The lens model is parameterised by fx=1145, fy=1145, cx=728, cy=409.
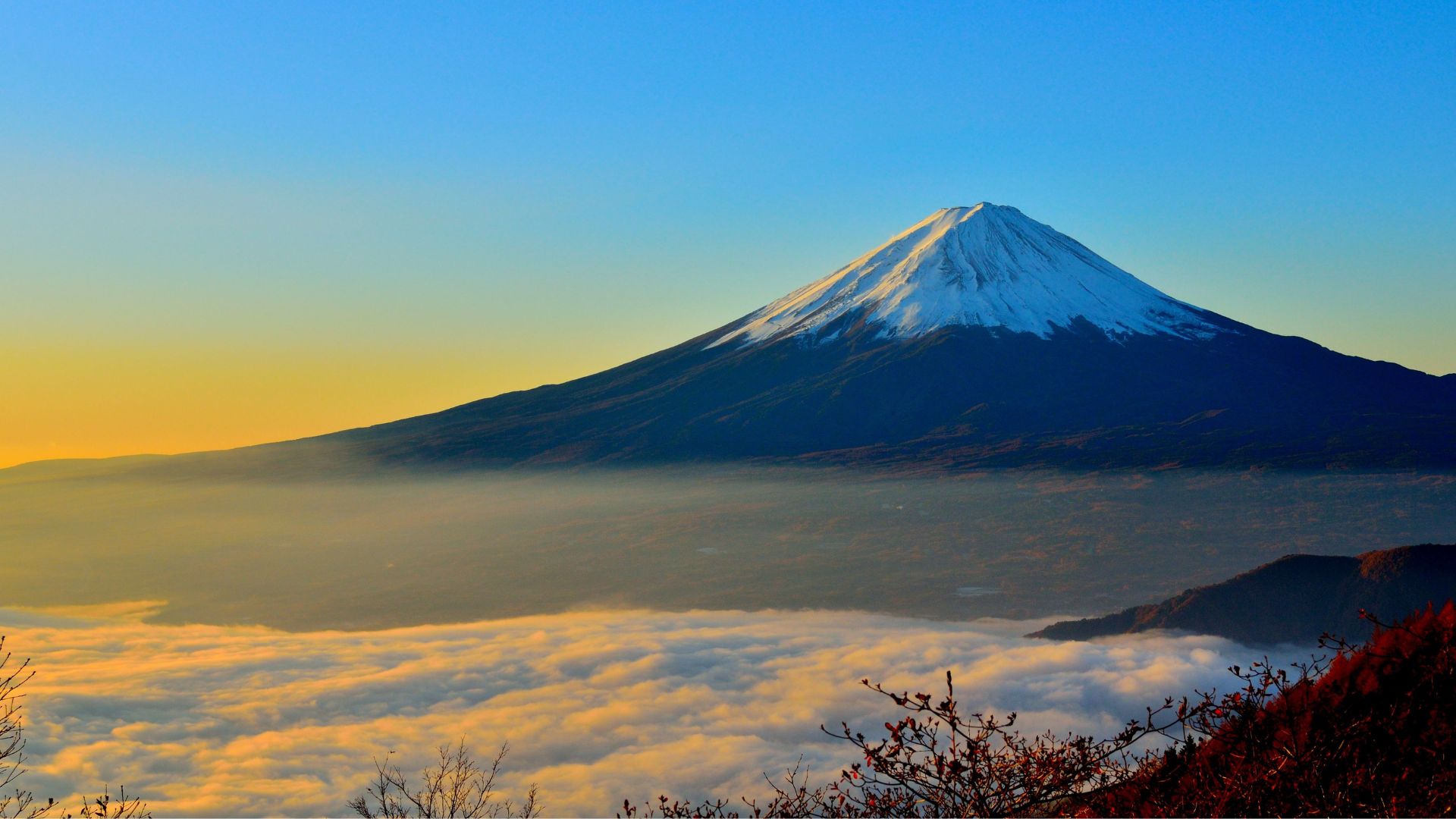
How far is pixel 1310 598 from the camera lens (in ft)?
340

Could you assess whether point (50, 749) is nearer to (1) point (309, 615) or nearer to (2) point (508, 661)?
(2) point (508, 661)

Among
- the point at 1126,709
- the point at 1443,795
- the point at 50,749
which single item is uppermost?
the point at 1443,795

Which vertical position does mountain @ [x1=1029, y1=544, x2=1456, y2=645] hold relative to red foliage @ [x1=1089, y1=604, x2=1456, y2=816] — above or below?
below

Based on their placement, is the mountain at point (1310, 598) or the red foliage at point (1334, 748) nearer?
the red foliage at point (1334, 748)

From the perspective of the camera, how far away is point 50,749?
275 feet

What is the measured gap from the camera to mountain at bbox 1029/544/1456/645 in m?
91.1

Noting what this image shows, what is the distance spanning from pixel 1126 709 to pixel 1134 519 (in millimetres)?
100210

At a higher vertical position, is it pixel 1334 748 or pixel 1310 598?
pixel 1334 748

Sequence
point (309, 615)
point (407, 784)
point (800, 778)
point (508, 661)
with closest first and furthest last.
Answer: point (800, 778) < point (407, 784) < point (508, 661) < point (309, 615)

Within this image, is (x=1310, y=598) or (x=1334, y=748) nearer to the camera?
(x=1334, y=748)

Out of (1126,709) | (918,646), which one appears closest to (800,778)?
(1126,709)

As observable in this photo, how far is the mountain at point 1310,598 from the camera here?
91.1 m

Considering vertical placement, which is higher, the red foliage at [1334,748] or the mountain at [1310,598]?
the red foliage at [1334,748]

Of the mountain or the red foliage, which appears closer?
the red foliage
